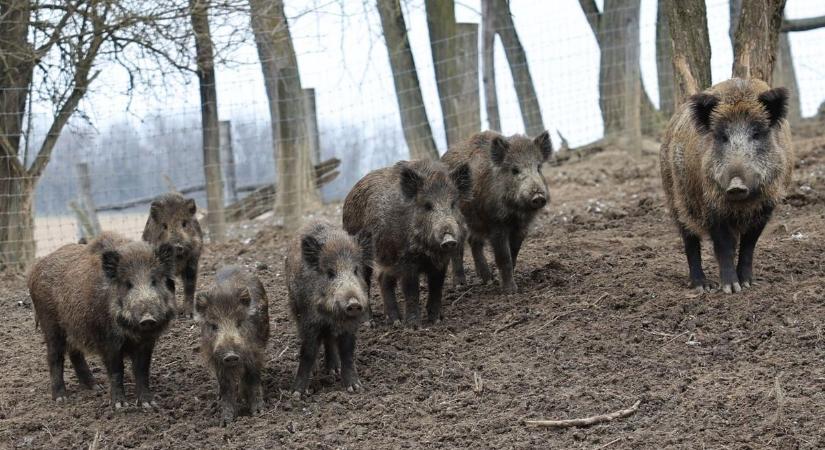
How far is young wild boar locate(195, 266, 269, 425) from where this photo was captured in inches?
256

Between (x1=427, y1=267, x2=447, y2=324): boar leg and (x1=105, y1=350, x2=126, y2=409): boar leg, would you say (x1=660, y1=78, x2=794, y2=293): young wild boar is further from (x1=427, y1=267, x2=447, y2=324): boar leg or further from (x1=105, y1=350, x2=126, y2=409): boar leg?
(x1=105, y1=350, x2=126, y2=409): boar leg

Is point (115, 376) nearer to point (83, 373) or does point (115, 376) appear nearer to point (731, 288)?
point (83, 373)

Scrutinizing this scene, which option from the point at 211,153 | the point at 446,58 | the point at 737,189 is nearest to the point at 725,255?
the point at 737,189

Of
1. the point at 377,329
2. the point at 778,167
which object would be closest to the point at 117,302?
the point at 377,329

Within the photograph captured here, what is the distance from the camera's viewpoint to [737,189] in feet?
22.3

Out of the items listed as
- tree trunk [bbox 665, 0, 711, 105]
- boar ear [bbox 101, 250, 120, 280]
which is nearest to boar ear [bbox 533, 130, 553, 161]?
tree trunk [bbox 665, 0, 711, 105]

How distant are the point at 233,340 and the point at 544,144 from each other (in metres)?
3.93

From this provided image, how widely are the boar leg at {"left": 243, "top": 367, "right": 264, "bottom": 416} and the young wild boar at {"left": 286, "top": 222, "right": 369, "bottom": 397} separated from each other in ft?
0.95

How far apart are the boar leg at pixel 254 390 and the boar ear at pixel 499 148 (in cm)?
336

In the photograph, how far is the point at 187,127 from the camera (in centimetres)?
1312

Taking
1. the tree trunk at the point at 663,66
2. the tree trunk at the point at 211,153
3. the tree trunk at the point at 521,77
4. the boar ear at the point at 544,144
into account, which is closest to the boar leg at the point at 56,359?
the boar ear at the point at 544,144

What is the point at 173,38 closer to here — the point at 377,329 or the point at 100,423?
the point at 377,329

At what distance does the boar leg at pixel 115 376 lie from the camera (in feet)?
22.7

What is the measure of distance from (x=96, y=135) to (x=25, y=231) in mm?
1574
